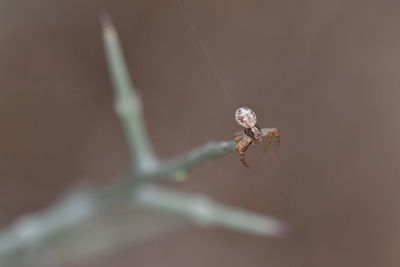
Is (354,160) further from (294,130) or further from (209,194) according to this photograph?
(209,194)

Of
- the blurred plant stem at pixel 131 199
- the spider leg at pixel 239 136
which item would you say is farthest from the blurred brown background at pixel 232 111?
the spider leg at pixel 239 136

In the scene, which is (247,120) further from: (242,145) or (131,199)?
(131,199)

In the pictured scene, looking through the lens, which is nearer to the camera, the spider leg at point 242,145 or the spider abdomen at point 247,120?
the spider leg at point 242,145

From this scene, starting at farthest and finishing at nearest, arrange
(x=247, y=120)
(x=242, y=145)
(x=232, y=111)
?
(x=232, y=111) → (x=247, y=120) → (x=242, y=145)

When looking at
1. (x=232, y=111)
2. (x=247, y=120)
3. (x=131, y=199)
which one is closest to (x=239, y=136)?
(x=247, y=120)

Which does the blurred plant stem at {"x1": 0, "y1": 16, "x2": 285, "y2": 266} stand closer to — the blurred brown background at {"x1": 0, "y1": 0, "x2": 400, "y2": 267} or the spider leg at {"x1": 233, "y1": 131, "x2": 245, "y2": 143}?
the spider leg at {"x1": 233, "y1": 131, "x2": 245, "y2": 143}

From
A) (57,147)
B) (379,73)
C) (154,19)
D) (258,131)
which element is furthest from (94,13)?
(258,131)

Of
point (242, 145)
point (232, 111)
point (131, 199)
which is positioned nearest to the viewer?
point (242, 145)

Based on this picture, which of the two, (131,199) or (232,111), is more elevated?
(232,111)

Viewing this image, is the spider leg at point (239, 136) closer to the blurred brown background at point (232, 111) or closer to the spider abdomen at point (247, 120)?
the spider abdomen at point (247, 120)
